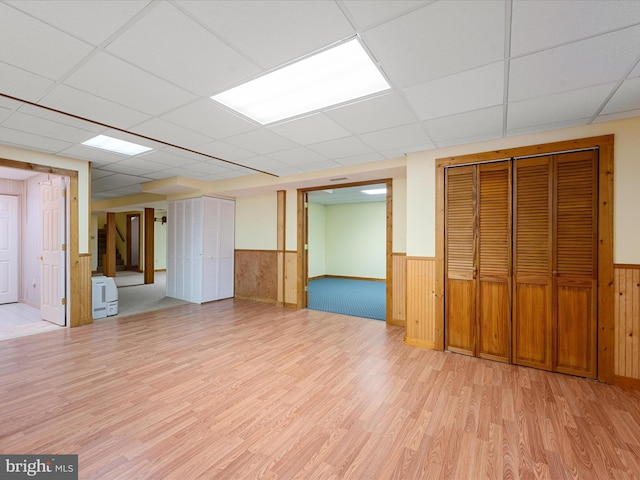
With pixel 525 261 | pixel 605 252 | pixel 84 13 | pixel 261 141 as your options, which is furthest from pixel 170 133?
pixel 605 252

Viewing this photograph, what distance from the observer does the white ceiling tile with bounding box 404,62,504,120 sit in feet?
6.74

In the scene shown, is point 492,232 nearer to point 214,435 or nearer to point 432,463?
point 432,463

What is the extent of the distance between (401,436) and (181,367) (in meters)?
2.24

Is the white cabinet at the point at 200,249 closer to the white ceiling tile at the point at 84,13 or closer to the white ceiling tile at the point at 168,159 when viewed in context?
the white ceiling tile at the point at 168,159

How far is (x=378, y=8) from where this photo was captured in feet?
4.86

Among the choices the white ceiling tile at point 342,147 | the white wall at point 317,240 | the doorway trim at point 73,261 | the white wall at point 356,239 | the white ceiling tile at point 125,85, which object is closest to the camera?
the white ceiling tile at point 125,85

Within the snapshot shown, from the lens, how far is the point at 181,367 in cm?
303

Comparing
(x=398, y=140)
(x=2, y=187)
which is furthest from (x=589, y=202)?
(x=2, y=187)

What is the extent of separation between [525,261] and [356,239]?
636cm

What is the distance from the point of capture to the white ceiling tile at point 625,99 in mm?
2154

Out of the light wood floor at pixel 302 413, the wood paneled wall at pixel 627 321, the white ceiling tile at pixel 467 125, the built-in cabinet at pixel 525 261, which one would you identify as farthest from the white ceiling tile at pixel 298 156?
the wood paneled wall at pixel 627 321

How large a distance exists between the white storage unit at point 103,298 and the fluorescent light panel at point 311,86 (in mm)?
4114

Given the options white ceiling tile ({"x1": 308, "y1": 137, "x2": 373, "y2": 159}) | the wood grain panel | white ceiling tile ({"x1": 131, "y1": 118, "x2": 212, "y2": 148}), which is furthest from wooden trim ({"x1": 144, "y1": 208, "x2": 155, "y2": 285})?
the wood grain panel

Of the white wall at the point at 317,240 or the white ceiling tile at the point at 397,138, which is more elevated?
the white ceiling tile at the point at 397,138
